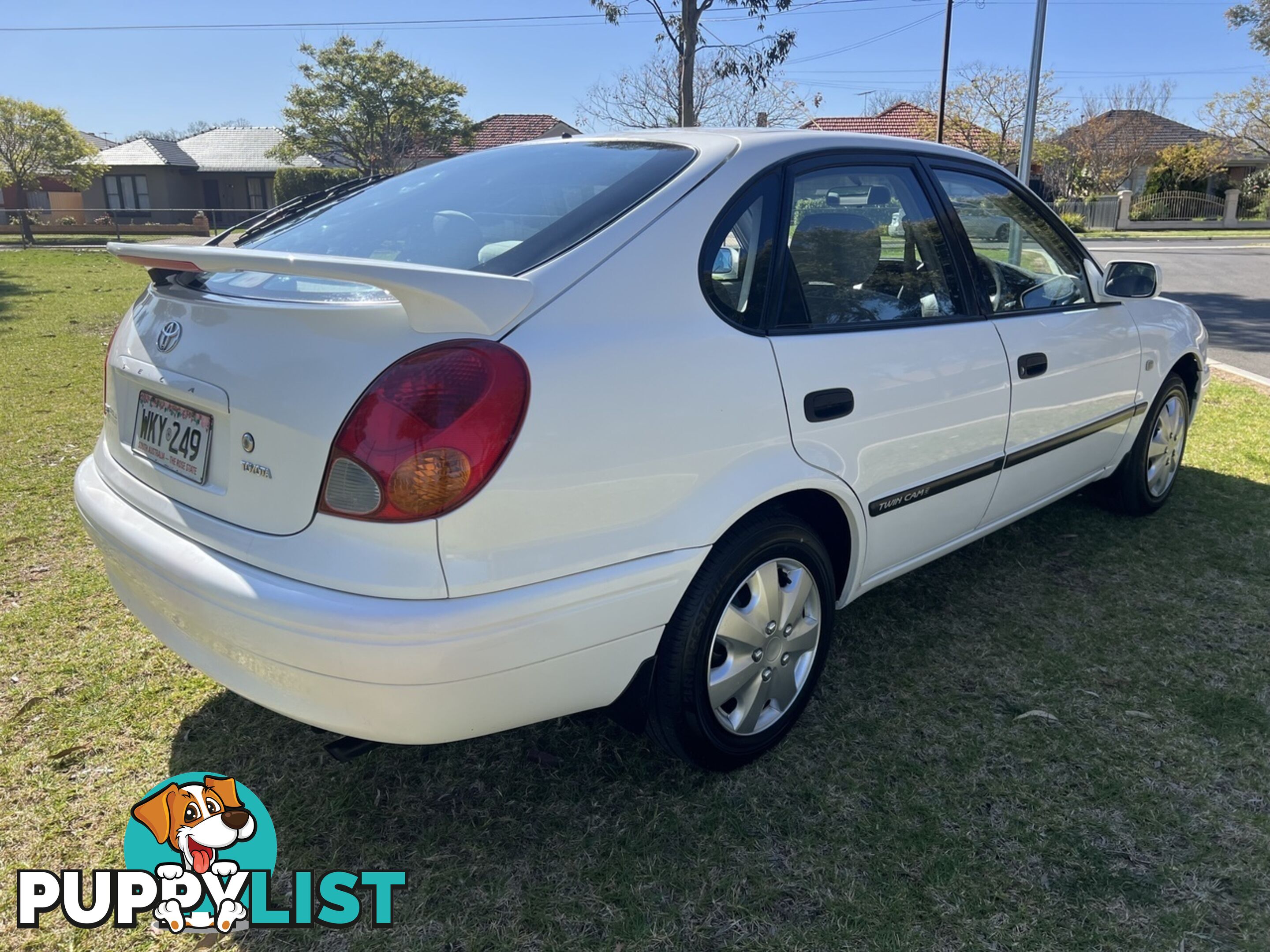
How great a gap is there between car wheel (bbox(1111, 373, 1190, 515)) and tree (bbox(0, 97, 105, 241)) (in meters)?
36.1

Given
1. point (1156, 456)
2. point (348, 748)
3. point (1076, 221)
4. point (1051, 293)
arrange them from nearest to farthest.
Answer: point (348, 748), point (1051, 293), point (1156, 456), point (1076, 221)

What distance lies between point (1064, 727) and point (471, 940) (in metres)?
1.84

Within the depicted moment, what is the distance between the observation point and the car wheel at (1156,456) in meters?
4.23

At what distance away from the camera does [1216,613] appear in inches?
137

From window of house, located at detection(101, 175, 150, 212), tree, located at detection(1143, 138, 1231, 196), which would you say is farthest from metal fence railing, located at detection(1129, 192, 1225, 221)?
window of house, located at detection(101, 175, 150, 212)

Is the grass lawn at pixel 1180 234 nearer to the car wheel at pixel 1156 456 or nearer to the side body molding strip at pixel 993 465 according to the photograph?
the car wheel at pixel 1156 456

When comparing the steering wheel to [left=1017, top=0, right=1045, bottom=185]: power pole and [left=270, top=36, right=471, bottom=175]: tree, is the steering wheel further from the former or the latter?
[left=270, top=36, right=471, bottom=175]: tree

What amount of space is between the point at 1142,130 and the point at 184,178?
151 ft

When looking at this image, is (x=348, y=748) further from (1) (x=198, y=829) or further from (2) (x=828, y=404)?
(2) (x=828, y=404)

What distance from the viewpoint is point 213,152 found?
4556cm

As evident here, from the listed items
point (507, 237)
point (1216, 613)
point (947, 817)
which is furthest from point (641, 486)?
point (1216, 613)

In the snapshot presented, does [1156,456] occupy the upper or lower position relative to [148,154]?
lower

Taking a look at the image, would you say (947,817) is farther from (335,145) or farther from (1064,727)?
(335,145)

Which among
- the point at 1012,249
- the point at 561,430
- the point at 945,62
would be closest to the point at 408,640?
the point at 561,430
